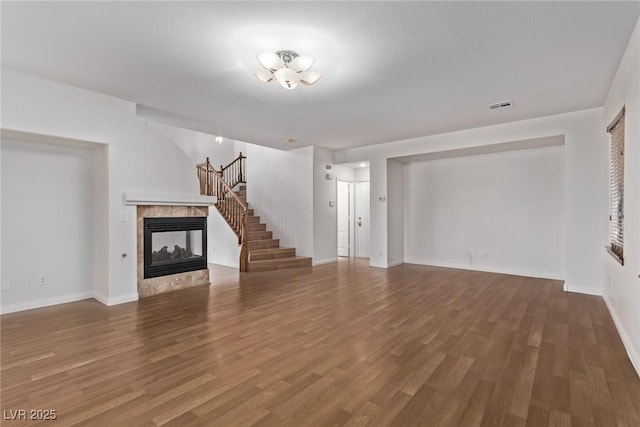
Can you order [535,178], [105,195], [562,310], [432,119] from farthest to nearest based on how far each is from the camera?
[535,178]
[432,119]
[105,195]
[562,310]

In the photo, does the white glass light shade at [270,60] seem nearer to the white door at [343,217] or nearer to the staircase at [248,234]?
the staircase at [248,234]

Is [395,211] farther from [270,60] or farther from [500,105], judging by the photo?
[270,60]

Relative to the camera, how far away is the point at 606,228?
4.41 meters

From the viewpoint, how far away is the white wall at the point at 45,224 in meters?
3.96

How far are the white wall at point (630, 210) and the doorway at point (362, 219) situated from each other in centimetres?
564

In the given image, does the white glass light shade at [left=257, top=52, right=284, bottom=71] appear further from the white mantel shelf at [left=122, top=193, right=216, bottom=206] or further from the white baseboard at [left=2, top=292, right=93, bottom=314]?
the white baseboard at [left=2, top=292, right=93, bottom=314]

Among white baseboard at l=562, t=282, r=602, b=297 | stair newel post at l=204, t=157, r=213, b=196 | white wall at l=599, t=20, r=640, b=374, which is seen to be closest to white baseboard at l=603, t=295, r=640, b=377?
white wall at l=599, t=20, r=640, b=374

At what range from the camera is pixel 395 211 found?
24.4ft

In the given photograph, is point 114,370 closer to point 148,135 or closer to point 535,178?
point 148,135

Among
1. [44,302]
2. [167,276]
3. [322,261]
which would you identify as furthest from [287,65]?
[322,261]

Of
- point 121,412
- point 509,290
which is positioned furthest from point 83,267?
point 509,290

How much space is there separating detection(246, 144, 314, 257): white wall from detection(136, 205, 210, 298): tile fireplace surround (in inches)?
101

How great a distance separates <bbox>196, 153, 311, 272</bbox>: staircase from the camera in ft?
22.6

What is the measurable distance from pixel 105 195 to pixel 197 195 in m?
1.40
